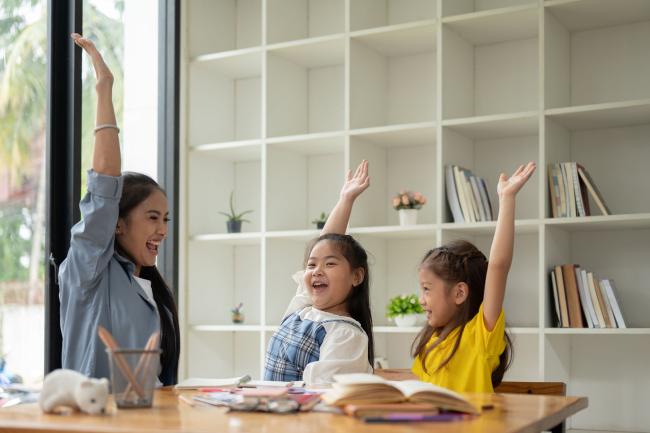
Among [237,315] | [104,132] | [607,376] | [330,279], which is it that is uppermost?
[104,132]

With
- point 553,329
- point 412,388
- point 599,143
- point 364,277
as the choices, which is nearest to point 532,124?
point 599,143

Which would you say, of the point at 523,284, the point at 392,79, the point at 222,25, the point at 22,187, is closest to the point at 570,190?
the point at 523,284

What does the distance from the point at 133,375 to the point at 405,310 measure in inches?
85.4

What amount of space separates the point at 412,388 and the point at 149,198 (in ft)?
3.47

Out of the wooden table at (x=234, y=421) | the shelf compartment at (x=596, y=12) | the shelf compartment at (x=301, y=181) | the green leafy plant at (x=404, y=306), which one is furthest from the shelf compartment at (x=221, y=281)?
the wooden table at (x=234, y=421)

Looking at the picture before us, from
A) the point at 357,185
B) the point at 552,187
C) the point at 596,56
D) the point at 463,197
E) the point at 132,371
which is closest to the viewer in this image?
the point at 132,371

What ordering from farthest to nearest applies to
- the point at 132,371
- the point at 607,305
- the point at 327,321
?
the point at 607,305 < the point at 327,321 < the point at 132,371

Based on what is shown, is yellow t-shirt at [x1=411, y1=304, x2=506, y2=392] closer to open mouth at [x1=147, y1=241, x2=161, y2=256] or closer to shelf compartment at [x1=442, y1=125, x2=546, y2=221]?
open mouth at [x1=147, y1=241, x2=161, y2=256]

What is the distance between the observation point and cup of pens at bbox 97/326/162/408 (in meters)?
1.55

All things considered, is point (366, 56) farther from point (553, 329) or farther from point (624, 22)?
point (553, 329)

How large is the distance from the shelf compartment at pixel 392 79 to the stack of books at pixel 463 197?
461 mm

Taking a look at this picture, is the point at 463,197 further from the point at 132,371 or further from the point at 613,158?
the point at 132,371

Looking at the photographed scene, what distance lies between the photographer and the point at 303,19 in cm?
428

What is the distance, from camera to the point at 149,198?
2357 mm
